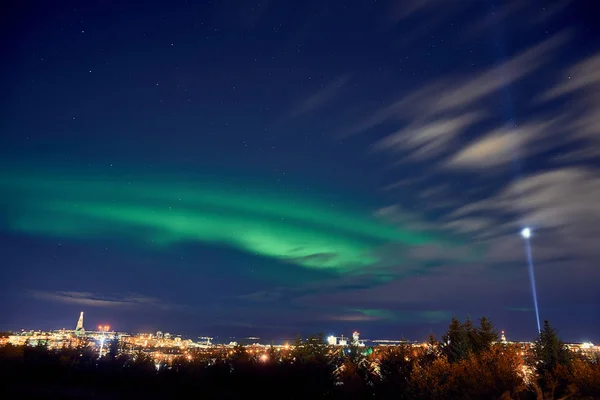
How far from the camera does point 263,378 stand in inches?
1217

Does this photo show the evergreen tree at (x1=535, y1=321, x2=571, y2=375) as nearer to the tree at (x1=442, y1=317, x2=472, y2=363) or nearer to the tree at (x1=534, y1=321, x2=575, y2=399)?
the tree at (x1=534, y1=321, x2=575, y2=399)

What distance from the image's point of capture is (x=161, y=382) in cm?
2753

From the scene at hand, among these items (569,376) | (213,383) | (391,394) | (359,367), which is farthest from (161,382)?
(569,376)

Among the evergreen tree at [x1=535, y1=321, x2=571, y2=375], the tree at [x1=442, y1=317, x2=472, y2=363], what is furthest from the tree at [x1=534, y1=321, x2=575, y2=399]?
the tree at [x1=442, y1=317, x2=472, y2=363]

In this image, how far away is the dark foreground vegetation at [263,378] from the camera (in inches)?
971

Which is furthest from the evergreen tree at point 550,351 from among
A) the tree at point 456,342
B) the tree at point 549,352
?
the tree at point 456,342

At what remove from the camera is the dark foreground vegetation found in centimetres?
2466

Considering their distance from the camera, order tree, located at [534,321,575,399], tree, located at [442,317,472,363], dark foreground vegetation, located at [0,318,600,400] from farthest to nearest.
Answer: tree, located at [442,317,472,363] → tree, located at [534,321,575,399] → dark foreground vegetation, located at [0,318,600,400]

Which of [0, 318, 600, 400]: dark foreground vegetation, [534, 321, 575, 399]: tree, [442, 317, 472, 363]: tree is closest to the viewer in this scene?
[0, 318, 600, 400]: dark foreground vegetation

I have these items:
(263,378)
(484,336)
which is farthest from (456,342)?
(263,378)

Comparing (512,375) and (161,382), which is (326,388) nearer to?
(161,382)

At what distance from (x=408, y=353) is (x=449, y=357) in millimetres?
5097

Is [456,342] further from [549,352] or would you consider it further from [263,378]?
[263,378]

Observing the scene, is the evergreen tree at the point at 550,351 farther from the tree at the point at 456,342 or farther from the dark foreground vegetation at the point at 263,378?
the tree at the point at 456,342
